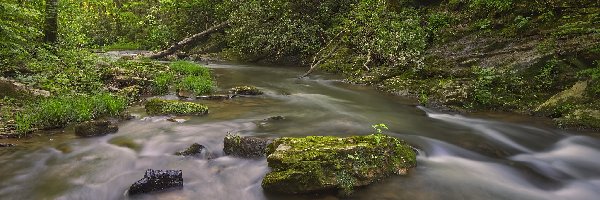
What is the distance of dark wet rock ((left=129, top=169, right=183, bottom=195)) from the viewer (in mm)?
5316

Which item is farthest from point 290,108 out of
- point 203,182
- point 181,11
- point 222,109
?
point 181,11

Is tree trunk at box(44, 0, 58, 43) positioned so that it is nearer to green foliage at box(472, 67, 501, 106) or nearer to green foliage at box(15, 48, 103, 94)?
green foliage at box(15, 48, 103, 94)

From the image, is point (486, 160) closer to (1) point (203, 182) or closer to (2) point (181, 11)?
(1) point (203, 182)

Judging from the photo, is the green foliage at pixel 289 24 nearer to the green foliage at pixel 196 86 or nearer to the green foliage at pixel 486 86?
the green foliage at pixel 196 86

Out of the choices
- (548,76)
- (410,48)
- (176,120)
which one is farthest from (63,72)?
(548,76)

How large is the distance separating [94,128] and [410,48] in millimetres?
9692

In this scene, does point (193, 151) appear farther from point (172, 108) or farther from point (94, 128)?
point (172, 108)

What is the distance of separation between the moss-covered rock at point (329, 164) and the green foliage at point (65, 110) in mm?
4436

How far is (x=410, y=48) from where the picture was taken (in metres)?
13.7

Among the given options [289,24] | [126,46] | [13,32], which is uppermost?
[289,24]

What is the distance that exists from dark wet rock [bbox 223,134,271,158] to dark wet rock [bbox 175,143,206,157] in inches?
15.1

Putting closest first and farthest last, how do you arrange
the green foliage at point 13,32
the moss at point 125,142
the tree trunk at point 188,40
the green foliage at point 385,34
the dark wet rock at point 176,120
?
the moss at point 125,142 < the green foliage at point 13,32 < the dark wet rock at point 176,120 < the green foliage at point 385,34 < the tree trunk at point 188,40

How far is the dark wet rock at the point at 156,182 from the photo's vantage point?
17.4ft

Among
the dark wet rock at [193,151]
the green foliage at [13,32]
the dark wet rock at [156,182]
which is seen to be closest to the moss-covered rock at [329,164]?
the dark wet rock at [156,182]
